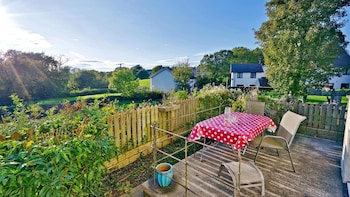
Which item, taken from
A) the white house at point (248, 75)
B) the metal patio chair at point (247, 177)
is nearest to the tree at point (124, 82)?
the white house at point (248, 75)

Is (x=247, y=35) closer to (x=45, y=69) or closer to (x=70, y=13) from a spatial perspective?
(x=70, y=13)

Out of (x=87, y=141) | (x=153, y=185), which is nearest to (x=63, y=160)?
(x=87, y=141)

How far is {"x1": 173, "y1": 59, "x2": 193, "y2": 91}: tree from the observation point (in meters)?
20.9

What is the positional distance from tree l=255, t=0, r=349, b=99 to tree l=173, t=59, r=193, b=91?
1137 cm

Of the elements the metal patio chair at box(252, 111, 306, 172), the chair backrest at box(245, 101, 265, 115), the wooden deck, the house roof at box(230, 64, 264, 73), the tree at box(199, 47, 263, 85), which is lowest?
the wooden deck

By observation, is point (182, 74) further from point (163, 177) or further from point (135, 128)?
point (163, 177)

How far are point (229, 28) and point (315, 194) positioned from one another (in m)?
9.42

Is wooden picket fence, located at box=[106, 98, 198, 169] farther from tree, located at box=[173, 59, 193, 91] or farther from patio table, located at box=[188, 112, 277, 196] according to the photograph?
tree, located at box=[173, 59, 193, 91]

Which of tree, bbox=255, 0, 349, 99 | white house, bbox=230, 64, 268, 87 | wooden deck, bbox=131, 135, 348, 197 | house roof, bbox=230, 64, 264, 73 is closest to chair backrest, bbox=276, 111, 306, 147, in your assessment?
wooden deck, bbox=131, 135, 348, 197

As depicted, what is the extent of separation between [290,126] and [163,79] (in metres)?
25.2

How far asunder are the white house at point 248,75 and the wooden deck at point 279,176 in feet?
84.1

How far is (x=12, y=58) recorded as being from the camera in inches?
646

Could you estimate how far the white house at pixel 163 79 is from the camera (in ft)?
88.7

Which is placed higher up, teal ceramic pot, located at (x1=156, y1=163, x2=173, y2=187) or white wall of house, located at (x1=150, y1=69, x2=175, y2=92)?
white wall of house, located at (x1=150, y1=69, x2=175, y2=92)
